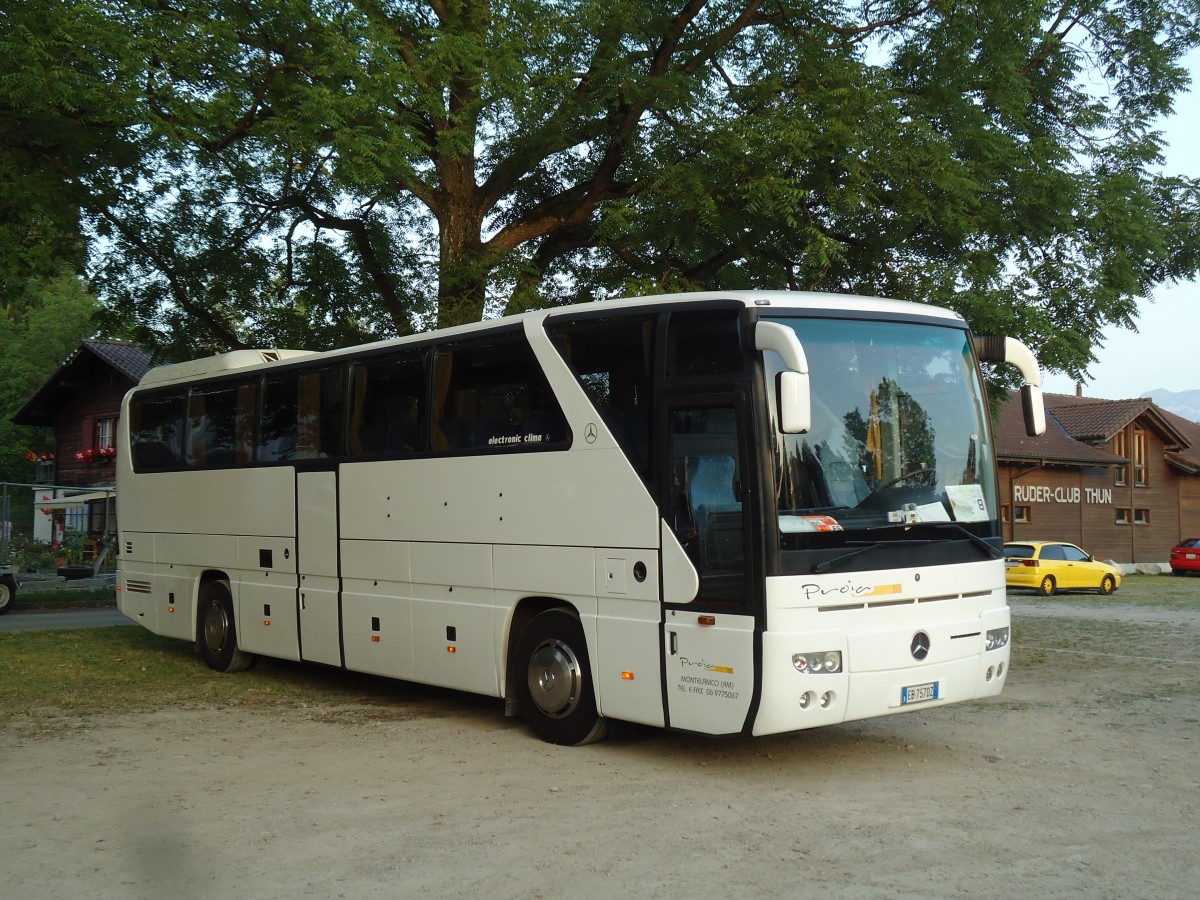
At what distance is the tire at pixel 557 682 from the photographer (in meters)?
9.46

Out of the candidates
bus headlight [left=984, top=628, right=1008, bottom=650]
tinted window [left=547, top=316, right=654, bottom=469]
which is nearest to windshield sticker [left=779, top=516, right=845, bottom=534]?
tinted window [left=547, top=316, right=654, bottom=469]

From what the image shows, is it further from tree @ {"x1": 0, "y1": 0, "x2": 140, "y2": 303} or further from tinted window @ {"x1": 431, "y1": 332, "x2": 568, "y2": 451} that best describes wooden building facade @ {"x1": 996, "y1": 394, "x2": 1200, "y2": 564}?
tinted window @ {"x1": 431, "y1": 332, "x2": 568, "y2": 451}

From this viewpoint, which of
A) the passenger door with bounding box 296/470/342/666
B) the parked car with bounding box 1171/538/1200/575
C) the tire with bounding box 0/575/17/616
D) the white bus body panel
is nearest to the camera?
the white bus body panel

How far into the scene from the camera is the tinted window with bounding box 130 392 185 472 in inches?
596

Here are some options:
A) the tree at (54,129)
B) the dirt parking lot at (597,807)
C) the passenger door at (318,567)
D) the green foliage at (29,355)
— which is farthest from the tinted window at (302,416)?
the green foliage at (29,355)

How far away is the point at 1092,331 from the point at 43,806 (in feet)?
42.6

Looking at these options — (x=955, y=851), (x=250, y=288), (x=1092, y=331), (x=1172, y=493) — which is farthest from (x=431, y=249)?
(x=1172, y=493)

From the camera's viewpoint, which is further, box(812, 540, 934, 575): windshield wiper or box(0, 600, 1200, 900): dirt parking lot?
box(812, 540, 934, 575): windshield wiper

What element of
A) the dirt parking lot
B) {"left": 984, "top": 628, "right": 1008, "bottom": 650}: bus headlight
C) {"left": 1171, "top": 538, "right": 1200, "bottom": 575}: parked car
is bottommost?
{"left": 1171, "top": 538, "right": 1200, "bottom": 575}: parked car

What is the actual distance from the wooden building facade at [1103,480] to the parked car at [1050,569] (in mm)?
12492

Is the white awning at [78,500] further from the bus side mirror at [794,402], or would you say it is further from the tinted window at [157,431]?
the bus side mirror at [794,402]

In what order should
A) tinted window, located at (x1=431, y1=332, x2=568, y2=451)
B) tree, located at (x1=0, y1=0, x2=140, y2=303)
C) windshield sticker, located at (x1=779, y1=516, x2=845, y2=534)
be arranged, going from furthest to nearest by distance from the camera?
tree, located at (x1=0, y1=0, x2=140, y2=303) < tinted window, located at (x1=431, y1=332, x2=568, y2=451) < windshield sticker, located at (x1=779, y1=516, x2=845, y2=534)

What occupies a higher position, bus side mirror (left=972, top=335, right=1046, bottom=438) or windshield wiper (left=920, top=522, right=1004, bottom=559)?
bus side mirror (left=972, top=335, right=1046, bottom=438)

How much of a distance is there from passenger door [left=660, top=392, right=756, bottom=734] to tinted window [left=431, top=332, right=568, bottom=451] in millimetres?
1258
